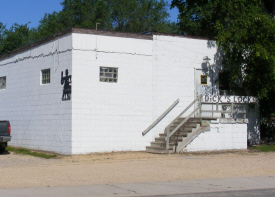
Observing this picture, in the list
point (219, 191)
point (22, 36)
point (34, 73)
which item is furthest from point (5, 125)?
point (22, 36)

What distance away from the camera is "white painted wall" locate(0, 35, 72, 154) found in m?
17.5

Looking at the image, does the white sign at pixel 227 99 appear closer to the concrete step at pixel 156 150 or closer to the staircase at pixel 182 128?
the staircase at pixel 182 128

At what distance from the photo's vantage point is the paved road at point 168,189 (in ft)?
30.8

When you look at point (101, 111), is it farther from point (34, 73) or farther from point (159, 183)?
point (159, 183)

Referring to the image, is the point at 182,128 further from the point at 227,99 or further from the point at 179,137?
the point at 227,99

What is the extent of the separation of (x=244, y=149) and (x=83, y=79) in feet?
27.3

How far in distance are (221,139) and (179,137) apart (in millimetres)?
2261

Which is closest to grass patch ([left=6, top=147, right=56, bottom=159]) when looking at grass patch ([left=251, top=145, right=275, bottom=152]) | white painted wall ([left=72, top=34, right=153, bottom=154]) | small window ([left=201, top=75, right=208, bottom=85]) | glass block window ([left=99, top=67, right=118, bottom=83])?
white painted wall ([left=72, top=34, right=153, bottom=154])

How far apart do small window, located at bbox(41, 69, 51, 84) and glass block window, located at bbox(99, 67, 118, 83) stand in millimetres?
2660

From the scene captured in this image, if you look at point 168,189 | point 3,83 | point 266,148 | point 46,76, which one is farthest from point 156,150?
point 3,83

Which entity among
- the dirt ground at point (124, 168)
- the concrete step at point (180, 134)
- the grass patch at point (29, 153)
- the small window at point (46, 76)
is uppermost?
the small window at point (46, 76)

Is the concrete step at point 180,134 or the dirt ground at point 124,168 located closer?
the dirt ground at point 124,168

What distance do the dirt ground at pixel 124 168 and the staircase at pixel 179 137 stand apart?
635mm

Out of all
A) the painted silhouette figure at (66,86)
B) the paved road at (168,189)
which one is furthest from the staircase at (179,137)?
the paved road at (168,189)
